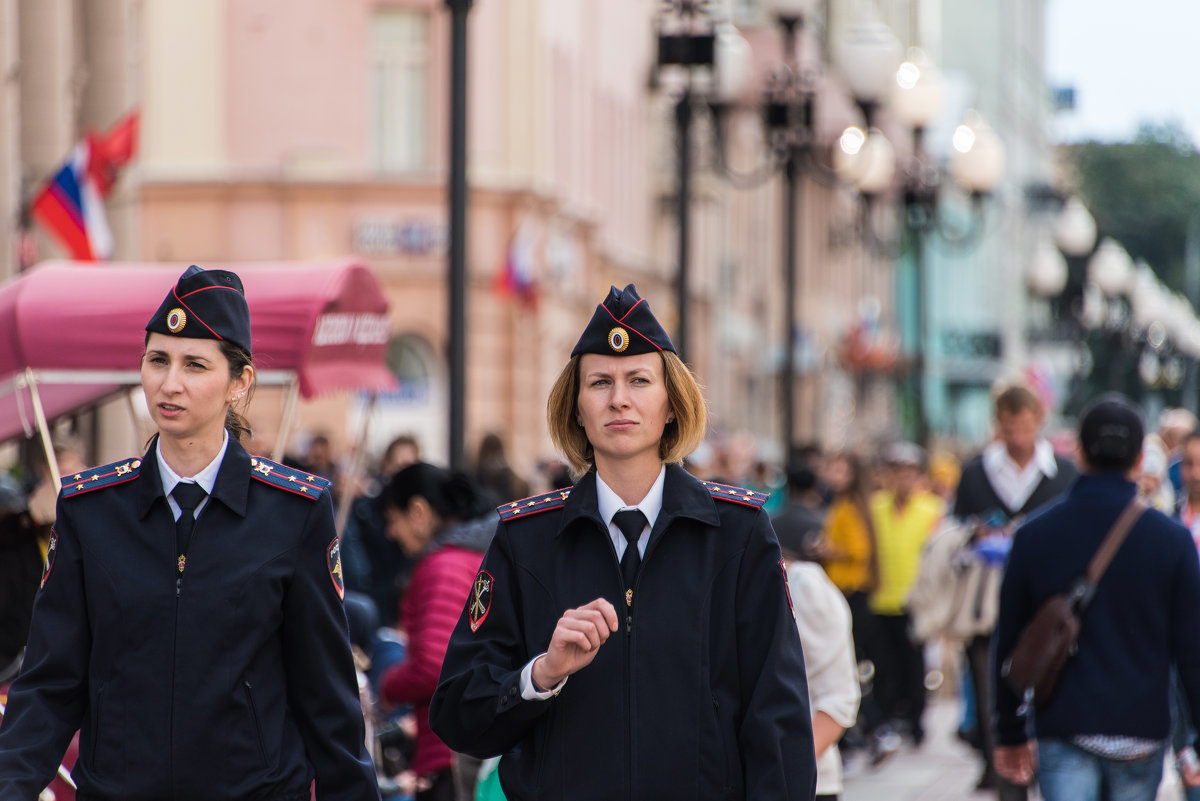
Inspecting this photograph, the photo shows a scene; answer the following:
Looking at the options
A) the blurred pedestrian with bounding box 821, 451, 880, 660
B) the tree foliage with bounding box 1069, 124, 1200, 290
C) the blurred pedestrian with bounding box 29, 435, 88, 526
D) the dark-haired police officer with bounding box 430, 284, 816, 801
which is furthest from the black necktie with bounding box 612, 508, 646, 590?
the tree foliage with bounding box 1069, 124, 1200, 290

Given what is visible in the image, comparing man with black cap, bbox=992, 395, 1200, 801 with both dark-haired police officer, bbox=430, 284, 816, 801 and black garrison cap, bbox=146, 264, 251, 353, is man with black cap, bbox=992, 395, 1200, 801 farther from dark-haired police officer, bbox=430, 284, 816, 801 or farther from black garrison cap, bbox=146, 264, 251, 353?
black garrison cap, bbox=146, 264, 251, 353

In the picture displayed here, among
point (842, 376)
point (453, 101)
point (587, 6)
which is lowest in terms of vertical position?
point (842, 376)

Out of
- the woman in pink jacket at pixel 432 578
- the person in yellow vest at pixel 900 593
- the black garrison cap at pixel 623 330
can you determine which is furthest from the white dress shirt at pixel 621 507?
the person in yellow vest at pixel 900 593

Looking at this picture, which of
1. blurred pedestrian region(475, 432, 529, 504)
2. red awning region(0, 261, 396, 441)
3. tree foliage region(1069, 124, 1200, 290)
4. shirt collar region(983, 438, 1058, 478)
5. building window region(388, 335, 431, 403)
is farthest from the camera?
tree foliage region(1069, 124, 1200, 290)

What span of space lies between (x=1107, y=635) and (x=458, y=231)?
203 inches

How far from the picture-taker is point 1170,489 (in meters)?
13.9

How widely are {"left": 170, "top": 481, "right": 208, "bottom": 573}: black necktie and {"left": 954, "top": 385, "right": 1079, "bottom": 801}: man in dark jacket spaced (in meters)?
6.69

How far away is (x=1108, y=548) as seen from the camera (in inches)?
283

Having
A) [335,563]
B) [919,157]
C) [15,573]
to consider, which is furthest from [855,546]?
[335,563]

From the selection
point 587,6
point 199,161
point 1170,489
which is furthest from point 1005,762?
point 587,6

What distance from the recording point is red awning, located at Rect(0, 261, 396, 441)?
8.38m

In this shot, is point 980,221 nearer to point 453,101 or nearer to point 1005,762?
point 453,101

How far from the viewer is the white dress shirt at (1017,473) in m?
11.1

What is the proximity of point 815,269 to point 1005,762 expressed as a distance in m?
59.8
